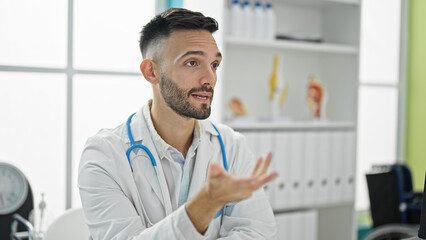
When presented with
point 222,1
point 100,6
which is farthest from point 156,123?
point 100,6

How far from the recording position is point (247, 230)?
154 cm

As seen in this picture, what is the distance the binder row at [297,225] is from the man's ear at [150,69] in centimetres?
155

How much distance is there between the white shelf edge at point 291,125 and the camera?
2.77 metres

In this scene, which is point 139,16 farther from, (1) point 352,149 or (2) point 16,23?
(1) point 352,149

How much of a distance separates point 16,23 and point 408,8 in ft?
9.67

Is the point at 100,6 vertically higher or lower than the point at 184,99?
higher

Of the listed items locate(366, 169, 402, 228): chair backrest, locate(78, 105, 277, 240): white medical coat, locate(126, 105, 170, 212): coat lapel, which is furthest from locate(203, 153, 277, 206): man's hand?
locate(366, 169, 402, 228): chair backrest

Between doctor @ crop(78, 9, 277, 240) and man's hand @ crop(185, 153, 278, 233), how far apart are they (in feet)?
0.74

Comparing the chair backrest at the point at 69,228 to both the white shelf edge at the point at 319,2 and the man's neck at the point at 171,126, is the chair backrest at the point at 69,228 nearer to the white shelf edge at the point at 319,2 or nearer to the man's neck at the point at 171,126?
the man's neck at the point at 171,126

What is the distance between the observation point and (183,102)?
155 cm

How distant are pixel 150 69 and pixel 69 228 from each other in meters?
0.59

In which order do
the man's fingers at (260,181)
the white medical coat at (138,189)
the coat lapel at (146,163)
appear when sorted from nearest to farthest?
the man's fingers at (260,181) < the white medical coat at (138,189) < the coat lapel at (146,163)

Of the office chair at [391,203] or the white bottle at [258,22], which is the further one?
the office chair at [391,203]

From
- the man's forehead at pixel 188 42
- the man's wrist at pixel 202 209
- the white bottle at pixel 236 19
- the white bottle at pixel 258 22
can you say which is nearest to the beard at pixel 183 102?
the man's forehead at pixel 188 42
